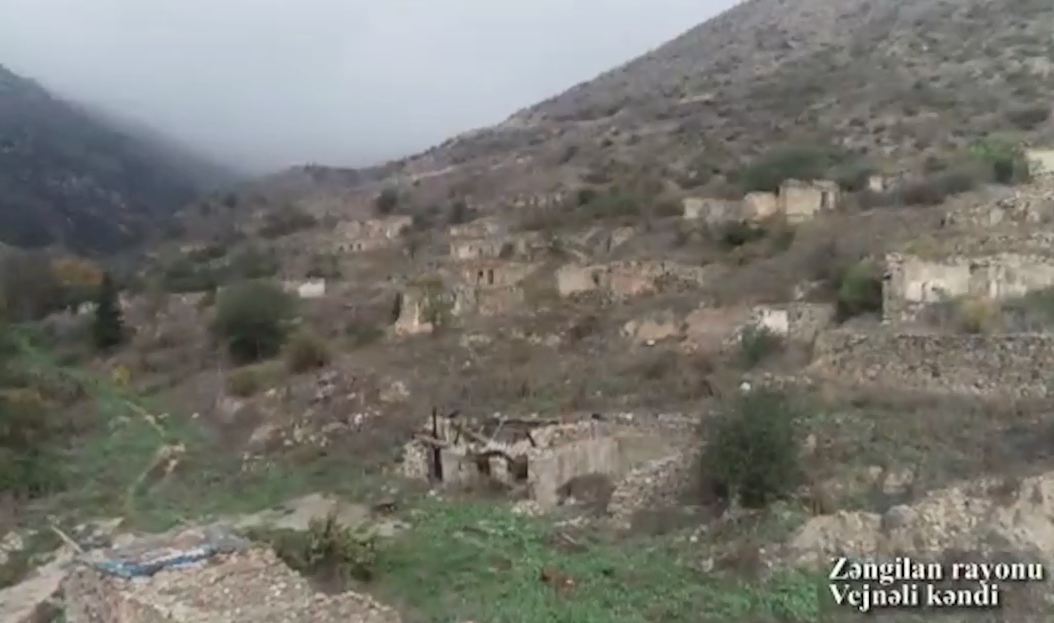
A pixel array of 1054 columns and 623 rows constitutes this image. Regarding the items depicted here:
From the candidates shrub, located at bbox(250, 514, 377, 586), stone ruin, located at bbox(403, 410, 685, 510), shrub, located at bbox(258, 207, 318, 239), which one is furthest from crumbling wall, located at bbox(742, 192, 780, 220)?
shrub, located at bbox(258, 207, 318, 239)

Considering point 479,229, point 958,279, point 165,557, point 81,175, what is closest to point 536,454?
point 165,557

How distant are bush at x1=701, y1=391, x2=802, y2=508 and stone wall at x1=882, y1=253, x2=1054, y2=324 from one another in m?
4.67

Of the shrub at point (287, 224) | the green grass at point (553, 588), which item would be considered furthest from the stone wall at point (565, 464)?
the shrub at point (287, 224)

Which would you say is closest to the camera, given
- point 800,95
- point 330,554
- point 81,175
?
point 330,554

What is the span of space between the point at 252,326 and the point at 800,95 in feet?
83.1

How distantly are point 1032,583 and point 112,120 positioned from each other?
92195 mm

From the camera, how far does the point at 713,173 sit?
103 ft

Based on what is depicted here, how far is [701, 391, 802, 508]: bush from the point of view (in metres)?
9.41

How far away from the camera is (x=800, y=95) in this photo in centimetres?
4125

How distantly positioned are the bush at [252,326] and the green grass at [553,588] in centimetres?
1293

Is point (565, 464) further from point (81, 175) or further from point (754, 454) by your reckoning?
point (81, 175)

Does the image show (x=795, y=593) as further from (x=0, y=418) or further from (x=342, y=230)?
(x=342, y=230)

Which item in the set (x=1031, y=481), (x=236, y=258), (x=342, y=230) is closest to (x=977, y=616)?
(x=1031, y=481)

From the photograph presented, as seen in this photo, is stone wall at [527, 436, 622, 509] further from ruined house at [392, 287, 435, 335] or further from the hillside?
ruined house at [392, 287, 435, 335]
